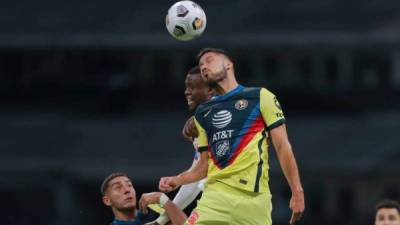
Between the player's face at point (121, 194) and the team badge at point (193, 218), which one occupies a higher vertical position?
the player's face at point (121, 194)

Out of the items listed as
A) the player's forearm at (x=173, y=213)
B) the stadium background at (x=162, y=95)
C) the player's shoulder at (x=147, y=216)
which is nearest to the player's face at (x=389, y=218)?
the player's shoulder at (x=147, y=216)

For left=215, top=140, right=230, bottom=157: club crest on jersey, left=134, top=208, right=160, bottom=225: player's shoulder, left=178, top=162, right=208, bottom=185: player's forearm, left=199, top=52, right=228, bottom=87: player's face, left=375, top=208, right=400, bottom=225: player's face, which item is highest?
left=199, top=52, right=228, bottom=87: player's face

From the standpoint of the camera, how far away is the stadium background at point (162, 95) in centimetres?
2850

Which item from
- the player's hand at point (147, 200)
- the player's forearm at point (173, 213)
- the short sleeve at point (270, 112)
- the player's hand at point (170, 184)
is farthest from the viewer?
the player's forearm at point (173, 213)

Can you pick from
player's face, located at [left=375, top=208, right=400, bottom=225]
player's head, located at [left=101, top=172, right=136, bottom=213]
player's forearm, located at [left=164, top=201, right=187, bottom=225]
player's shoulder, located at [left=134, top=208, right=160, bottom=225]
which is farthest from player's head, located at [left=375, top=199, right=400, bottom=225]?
player's forearm, located at [left=164, top=201, right=187, bottom=225]

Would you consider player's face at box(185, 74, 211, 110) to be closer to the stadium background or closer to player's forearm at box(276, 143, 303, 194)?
player's forearm at box(276, 143, 303, 194)

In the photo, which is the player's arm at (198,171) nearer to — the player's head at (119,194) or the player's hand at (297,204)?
the player's hand at (297,204)

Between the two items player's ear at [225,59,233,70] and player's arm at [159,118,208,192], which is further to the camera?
player's arm at [159,118,208,192]

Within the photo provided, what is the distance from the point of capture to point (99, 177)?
28.7 metres

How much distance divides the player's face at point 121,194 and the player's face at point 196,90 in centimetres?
101

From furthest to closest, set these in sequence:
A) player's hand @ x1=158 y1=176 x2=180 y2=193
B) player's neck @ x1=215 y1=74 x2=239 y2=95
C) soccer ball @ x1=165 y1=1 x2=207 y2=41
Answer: soccer ball @ x1=165 y1=1 x2=207 y2=41 → player's hand @ x1=158 y1=176 x2=180 y2=193 → player's neck @ x1=215 y1=74 x2=239 y2=95

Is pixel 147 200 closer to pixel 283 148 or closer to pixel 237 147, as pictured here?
pixel 237 147

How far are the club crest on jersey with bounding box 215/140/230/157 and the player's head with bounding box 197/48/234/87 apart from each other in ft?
1.47

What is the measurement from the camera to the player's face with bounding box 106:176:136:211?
12.2 meters
